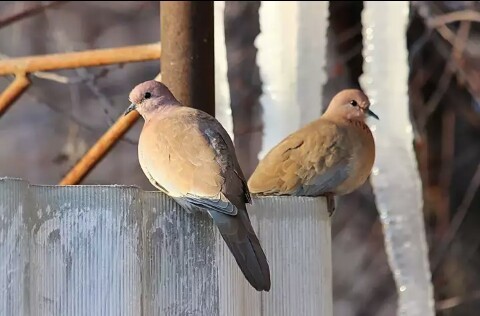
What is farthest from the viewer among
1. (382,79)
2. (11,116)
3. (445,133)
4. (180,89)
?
(11,116)

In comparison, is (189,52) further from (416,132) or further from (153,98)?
(416,132)

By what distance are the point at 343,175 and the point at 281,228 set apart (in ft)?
1.27

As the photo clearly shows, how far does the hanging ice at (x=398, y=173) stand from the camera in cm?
186

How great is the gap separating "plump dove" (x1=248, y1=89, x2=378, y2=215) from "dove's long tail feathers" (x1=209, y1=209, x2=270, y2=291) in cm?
42

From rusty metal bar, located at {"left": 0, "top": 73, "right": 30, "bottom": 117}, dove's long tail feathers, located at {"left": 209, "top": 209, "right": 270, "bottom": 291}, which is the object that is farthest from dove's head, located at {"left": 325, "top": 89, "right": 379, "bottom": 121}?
dove's long tail feathers, located at {"left": 209, "top": 209, "right": 270, "bottom": 291}

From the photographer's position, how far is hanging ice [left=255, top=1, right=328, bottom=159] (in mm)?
1863

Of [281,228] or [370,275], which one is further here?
[370,275]

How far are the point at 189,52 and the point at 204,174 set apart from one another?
0.42 metres

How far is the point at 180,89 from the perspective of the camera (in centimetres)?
141

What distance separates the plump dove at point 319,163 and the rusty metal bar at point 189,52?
137 millimetres

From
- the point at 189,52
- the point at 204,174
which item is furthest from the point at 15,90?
the point at 204,174

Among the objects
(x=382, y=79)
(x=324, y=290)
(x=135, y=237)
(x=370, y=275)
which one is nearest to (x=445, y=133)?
(x=370, y=275)

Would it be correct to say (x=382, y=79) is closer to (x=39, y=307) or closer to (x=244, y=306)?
(x=244, y=306)

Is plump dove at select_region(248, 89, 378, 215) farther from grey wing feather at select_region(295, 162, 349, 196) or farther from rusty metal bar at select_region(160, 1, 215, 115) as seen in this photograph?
rusty metal bar at select_region(160, 1, 215, 115)
